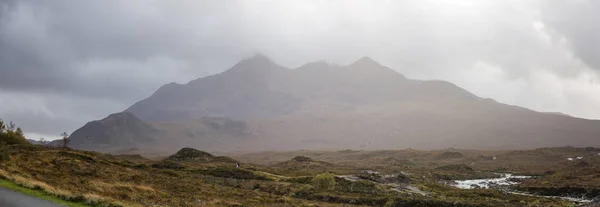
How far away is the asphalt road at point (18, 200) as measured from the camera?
935 inches

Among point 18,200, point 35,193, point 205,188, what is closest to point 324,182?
point 205,188

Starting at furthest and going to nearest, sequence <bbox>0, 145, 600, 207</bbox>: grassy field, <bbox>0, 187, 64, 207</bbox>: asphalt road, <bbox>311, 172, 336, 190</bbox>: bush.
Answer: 1. <bbox>311, 172, 336, 190</bbox>: bush
2. <bbox>0, 145, 600, 207</bbox>: grassy field
3. <bbox>0, 187, 64, 207</bbox>: asphalt road

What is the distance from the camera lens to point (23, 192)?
2769 cm

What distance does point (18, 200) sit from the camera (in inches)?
977

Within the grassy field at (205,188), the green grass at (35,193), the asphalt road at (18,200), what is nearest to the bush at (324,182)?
the grassy field at (205,188)

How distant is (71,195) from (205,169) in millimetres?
61868

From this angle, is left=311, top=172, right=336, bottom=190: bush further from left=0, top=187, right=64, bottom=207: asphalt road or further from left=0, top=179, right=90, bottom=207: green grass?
left=0, top=187, right=64, bottom=207: asphalt road

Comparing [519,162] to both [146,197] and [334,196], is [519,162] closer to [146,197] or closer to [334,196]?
[334,196]

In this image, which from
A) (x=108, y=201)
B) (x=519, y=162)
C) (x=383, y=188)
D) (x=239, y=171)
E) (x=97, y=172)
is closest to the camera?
(x=108, y=201)

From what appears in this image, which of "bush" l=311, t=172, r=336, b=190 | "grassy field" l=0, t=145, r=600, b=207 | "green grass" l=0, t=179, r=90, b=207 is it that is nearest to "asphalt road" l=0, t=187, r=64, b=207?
"green grass" l=0, t=179, r=90, b=207

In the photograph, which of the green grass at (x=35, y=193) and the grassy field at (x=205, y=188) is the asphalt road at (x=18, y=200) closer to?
the green grass at (x=35, y=193)

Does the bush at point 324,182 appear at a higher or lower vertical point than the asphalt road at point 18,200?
lower

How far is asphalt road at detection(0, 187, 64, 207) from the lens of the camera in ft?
77.9

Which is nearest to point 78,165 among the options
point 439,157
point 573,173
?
point 573,173
